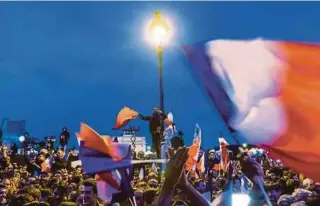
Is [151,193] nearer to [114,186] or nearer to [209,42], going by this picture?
[114,186]

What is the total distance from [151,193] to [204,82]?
12.1 ft

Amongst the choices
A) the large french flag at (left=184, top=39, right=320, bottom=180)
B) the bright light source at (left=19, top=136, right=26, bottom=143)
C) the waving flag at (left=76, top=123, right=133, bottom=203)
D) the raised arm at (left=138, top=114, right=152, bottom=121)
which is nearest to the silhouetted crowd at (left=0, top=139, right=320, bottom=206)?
the waving flag at (left=76, top=123, right=133, bottom=203)

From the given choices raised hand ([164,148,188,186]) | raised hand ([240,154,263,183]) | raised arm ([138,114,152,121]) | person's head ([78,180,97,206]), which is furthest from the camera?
raised arm ([138,114,152,121])

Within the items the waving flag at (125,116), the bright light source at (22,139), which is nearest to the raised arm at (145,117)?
the waving flag at (125,116)

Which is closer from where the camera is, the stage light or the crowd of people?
the crowd of people

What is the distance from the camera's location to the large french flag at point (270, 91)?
6.20 metres

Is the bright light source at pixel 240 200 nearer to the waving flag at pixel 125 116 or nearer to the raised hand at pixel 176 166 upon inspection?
the raised hand at pixel 176 166

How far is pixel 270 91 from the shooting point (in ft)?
21.7

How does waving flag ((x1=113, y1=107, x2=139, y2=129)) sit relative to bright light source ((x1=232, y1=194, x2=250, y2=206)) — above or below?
above

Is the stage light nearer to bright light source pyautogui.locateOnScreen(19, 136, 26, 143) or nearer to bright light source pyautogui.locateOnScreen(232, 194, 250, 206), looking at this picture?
bright light source pyautogui.locateOnScreen(19, 136, 26, 143)

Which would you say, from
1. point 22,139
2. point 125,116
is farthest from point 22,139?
point 125,116

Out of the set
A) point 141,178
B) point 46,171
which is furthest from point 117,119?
point 46,171

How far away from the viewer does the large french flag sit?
6.20m

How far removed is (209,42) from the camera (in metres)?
7.07
